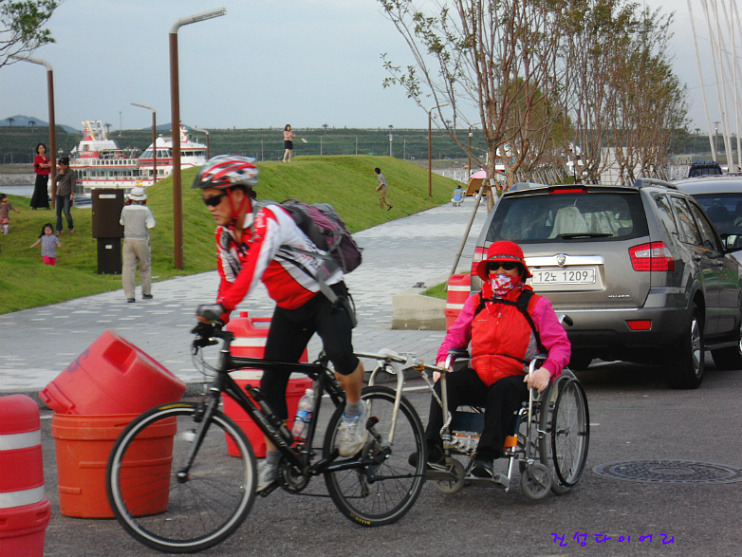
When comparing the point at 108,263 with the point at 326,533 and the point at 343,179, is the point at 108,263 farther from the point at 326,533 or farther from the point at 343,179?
the point at 343,179

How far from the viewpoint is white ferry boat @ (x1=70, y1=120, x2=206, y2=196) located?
419ft

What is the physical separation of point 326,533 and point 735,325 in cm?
765

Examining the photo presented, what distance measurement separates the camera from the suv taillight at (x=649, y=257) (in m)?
9.51

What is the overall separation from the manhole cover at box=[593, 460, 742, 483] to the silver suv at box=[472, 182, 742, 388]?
2.82m

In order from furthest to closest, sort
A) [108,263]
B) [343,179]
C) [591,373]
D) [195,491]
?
[343,179] < [108,263] < [591,373] < [195,491]

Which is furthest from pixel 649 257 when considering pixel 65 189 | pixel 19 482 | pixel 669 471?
pixel 65 189

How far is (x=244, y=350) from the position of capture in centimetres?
693

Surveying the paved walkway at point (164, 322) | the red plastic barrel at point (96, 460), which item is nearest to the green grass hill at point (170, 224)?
the paved walkway at point (164, 322)

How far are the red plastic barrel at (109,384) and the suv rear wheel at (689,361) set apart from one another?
573cm

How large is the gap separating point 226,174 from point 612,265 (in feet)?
16.8

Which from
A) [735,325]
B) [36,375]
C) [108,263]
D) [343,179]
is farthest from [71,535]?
[343,179]

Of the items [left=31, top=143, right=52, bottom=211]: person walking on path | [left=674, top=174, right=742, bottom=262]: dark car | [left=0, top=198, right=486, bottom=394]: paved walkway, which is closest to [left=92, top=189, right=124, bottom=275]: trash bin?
[left=0, top=198, right=486, bottom=394]: paved walkway

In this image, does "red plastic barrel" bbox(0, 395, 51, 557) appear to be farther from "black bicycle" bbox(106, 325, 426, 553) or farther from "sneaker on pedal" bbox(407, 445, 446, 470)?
"sneaker on pedal" bbox(407, 445, 446, 470)

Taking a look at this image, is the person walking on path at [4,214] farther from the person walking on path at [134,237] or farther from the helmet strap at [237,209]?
the helmet strap at [237,209]
